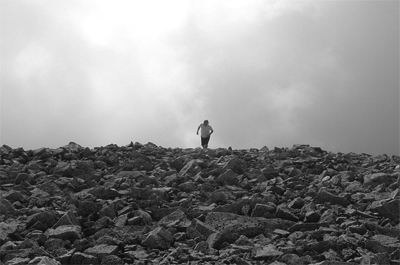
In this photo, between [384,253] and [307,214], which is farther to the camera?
[307,214]

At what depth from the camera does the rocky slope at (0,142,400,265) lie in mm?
6527

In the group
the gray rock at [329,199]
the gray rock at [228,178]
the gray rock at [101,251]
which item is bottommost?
the gray rock at [101,251]

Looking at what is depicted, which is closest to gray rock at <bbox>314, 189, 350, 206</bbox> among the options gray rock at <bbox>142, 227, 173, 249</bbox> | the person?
gray rock at <bbox>142, 227, 173, 249</bbox>

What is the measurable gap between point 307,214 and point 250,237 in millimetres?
1300

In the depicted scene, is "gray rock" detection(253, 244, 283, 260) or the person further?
the person

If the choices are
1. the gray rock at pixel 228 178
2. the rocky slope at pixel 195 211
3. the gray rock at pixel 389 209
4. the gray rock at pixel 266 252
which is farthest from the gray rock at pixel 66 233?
the gray rock at pixel 389 209

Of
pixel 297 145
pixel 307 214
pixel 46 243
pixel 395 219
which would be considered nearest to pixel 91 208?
pixel 46 243

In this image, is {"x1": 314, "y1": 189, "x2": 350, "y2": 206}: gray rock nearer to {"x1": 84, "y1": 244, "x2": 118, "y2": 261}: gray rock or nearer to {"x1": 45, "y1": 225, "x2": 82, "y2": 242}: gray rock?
{"x1": 84, "y1": 244, "x2": 118, "y2": 261}: gray rock

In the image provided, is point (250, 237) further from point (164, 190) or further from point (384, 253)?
point (164, 190)

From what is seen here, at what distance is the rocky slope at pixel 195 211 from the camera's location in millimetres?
6527

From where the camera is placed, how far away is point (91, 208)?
8.56 m

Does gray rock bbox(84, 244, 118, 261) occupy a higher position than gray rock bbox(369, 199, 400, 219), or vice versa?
gray rock bbox(369, 199, 400, 219)

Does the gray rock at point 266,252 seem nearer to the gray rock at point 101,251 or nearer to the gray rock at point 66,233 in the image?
the gray rock at point 101,251

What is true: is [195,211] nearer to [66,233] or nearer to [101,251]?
[101,251]
